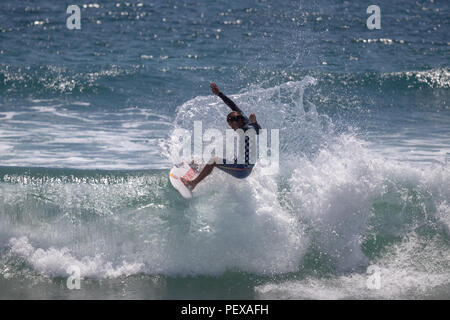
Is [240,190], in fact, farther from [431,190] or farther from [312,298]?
[431,190]

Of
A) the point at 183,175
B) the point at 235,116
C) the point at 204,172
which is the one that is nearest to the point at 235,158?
the point at 204,172

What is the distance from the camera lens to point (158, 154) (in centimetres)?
991

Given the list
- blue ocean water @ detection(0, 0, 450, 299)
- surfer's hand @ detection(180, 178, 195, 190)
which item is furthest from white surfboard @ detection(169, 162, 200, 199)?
blue ocean water @ detection(0, 0, 450, 299)

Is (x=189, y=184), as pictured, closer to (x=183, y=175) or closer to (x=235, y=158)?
(x=183, y=175)

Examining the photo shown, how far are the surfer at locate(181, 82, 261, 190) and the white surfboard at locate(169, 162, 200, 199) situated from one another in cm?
13

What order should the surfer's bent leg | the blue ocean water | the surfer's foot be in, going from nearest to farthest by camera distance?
the blue ocean water, the surfer's bent leg, the surfer's foot

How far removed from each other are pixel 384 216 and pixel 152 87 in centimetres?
958

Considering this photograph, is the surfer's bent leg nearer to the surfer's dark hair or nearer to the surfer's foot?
the surfer's foot

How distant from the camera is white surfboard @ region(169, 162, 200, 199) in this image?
22.6 feet

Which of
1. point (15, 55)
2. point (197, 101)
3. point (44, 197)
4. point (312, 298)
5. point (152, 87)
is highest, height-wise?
point (15, 55)

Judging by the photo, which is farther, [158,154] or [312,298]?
[158,154]

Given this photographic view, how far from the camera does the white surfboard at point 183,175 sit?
6895 mm

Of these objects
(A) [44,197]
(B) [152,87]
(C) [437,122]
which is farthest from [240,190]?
(B) [152,87]

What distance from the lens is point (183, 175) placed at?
707cm
